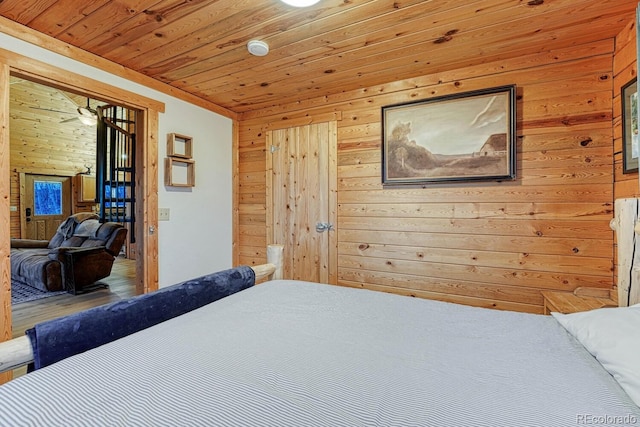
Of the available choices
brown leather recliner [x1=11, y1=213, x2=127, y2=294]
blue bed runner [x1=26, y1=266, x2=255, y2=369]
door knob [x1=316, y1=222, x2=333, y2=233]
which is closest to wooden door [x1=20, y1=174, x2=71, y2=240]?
brown leather recliner [x1=11, y1=213, x2=127, y2=294]

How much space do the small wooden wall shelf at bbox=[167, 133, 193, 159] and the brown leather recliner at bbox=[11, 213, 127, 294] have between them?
2.38 meters

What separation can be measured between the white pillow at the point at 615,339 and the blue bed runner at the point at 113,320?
4.90ft

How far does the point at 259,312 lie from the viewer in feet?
4.21

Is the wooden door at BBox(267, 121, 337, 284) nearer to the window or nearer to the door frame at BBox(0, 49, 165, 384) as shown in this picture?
the door frame at BBox(0, 49, 165, 384)

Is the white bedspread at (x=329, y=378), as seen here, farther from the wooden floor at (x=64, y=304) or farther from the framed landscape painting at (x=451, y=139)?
the wooden floor at (x=64, y=304)

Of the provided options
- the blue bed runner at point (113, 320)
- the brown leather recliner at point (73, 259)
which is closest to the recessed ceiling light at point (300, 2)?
the blue bed runner at point (113, 320)

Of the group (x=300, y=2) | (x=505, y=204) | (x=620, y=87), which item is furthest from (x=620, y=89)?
(x=300, y=2)

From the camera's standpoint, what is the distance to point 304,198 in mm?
3189

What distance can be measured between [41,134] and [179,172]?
6.21 metres

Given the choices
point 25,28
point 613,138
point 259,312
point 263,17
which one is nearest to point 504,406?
point 259,312

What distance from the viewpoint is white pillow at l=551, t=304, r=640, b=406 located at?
73cm

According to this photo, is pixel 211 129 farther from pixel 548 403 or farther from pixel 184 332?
pixel 548 403

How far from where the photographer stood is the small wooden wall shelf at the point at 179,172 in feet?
9.21
